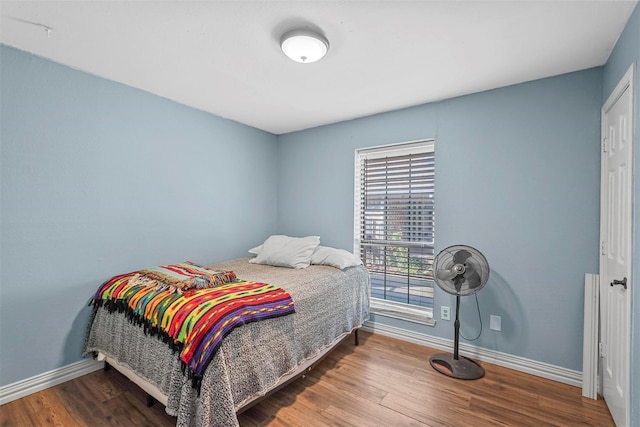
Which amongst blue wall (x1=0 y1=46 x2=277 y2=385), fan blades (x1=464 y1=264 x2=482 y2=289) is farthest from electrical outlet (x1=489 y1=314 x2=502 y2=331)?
blue wall (x1=0 y1=46 x2=277 y2=385)

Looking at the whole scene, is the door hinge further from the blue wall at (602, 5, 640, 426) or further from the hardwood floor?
the blue wall at (602, 5, 640, 426)

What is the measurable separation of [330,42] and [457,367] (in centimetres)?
264

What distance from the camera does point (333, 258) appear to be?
2.83 metres

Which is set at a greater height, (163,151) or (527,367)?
(163,151)

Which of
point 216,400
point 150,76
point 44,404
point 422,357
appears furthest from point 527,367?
point 150,76

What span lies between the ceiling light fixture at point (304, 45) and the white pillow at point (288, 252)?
5.67 ft

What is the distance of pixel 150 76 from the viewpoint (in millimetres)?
2281

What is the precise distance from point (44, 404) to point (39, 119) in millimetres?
1944

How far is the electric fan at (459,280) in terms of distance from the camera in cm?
227

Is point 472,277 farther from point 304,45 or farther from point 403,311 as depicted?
point 304,45

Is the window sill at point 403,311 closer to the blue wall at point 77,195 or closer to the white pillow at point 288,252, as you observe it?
the white pillow at point 288,252

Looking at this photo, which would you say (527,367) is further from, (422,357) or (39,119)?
(39,119)

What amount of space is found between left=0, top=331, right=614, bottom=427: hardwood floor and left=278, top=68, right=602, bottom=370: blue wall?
412 millimetres

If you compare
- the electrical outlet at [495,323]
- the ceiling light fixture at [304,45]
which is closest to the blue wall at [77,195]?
the ceiling light fixture at [304,45]
